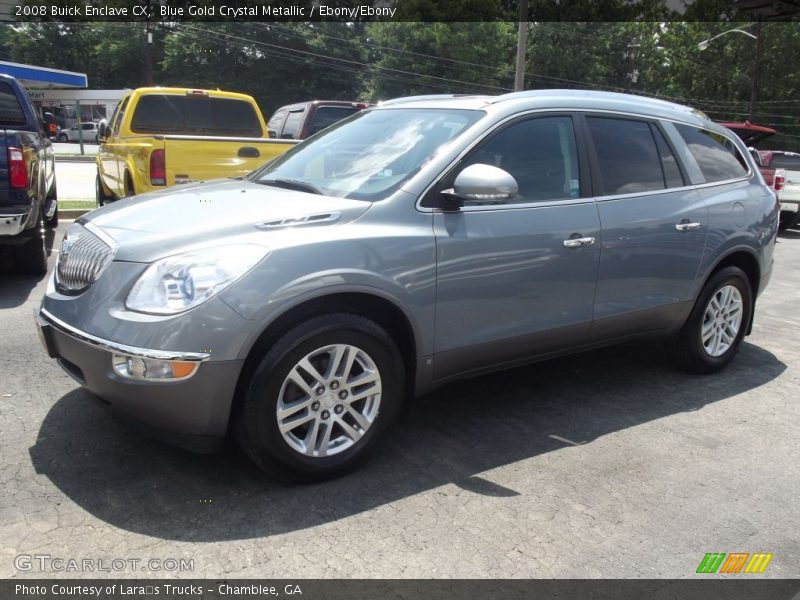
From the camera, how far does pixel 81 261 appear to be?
325 centimetres

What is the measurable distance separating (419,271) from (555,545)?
4.46 feet

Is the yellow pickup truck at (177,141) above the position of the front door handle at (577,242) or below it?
above

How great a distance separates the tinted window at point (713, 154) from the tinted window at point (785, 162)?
11.9 meters

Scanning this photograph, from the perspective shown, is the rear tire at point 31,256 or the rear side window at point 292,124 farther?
the rear side window at point 292,124

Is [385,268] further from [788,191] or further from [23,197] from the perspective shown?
[788,191]

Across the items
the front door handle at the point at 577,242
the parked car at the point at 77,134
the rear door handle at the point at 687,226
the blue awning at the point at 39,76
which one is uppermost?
the blue awning at the point at 39,76

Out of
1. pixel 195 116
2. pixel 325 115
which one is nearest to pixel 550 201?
pixel 195 116

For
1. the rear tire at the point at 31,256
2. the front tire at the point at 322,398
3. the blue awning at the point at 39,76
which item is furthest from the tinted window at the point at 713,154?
the blue awning at the point at 39,76

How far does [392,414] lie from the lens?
343cm

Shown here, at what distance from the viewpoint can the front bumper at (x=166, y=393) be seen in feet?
9.36

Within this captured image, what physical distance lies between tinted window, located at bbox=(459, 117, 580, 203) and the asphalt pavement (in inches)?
53.1

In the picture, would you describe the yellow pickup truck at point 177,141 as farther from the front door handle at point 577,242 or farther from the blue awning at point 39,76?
the blue awning at point 39,76
